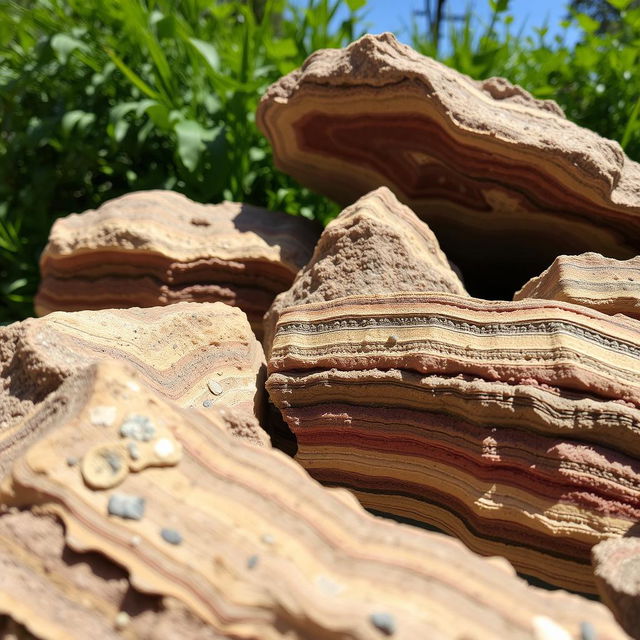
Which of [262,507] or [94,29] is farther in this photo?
[94,29]

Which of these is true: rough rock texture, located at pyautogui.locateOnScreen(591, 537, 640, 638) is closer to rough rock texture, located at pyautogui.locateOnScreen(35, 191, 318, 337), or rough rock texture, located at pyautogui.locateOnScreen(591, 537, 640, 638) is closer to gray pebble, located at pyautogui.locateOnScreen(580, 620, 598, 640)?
gray pebble, located at pyautogui.locateOnScreen(580, 620, 598, 640)

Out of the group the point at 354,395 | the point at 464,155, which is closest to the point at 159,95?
the point at 464,155

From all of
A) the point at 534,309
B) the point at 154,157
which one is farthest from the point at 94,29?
the point at 534,309

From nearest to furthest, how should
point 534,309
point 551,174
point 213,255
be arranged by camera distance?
point 534,309, point 551,174, point 213,255

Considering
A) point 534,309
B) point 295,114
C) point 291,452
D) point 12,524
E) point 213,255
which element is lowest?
point 291,452

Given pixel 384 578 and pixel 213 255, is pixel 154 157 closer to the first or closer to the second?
pixel 213 255

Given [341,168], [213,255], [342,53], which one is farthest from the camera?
[341,168]

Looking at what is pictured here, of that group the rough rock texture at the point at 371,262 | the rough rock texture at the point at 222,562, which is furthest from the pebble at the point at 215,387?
the rough rock texture at the point at 222,562
